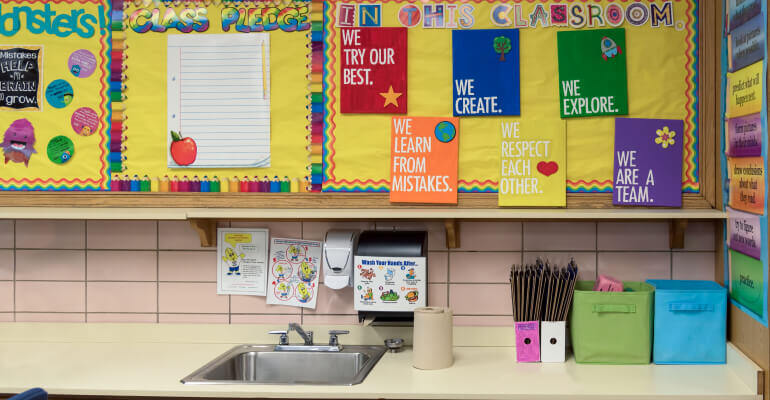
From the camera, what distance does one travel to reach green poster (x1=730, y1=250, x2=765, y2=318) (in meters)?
2.04

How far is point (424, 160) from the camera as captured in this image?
2.45 metres

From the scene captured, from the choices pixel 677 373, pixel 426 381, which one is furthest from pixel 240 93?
pixel 677 373

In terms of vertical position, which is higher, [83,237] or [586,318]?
[83,237]

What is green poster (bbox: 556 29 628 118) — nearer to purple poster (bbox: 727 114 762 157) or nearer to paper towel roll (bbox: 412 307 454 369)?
purple poster (bbox: 727 114 762 157)

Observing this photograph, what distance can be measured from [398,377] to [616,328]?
0.72 metres

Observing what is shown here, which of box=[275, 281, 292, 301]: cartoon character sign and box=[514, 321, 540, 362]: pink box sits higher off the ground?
box=[275, 281, 292, 301]: cartoon character sign

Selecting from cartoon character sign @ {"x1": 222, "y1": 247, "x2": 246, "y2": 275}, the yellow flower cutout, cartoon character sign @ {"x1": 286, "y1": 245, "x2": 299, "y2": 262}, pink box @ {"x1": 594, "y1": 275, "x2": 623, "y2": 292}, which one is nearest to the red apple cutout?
cartoon character sign @ {"x1": 222, "y1": 247, "x2": 246, "y2": 275}

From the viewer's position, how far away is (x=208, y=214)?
2.31m

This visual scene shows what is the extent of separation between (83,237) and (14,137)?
0.43m

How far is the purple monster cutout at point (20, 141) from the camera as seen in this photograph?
8.34 feet

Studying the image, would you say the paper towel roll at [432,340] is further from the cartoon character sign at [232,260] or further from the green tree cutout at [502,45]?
the green tree cutout at [502,45]

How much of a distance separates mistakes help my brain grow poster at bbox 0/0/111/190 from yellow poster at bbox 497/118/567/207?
1.43 meters

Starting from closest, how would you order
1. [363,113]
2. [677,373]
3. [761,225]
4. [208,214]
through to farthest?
[761,225]
[677,373]
[208,214]
[363,113]

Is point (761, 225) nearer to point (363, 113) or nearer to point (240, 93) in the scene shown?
point (363, 113)
